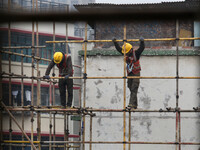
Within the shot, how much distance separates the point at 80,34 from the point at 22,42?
31.5 feet

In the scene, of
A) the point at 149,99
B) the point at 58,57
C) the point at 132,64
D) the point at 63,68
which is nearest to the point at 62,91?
the point at 63,68

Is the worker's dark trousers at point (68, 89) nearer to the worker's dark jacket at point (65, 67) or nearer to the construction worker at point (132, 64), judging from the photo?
the worker's dark jacket at point (65, 67)

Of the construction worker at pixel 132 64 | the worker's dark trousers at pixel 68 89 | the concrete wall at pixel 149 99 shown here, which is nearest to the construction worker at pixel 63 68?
the worker's dark trousers at pixel 68 89

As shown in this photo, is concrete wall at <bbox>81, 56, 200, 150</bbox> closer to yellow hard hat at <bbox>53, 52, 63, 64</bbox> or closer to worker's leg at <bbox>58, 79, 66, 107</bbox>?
worker's leg at <bbox>58, 79, 66, 107</bbox>

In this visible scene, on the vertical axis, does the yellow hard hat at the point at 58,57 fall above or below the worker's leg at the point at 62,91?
above

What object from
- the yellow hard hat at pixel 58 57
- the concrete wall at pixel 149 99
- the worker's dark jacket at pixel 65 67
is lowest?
the concrete wall at pixel 149 99

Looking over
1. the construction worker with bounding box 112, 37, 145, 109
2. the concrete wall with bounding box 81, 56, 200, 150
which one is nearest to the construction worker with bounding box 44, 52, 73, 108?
the construction worker with bounding box 112, 37, 145, 109

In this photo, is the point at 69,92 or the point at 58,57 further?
the point at 69,92

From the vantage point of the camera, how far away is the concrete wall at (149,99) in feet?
48.3

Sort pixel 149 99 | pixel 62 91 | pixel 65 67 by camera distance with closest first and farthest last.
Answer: pixel 65 67 < pixel 62 91 < pixel 149 99

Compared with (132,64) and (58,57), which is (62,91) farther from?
(132,64)

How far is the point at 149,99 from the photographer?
588 inches

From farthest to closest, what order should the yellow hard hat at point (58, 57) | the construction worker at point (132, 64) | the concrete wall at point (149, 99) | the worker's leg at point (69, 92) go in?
the concrete wall at point (149, 99), the worker's leg at point (69, 92), the yellow hard hat at point (58, 57), the construction worker at point (132, 64)

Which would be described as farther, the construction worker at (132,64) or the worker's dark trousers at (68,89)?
the worker's dark trousers at (68,89)
